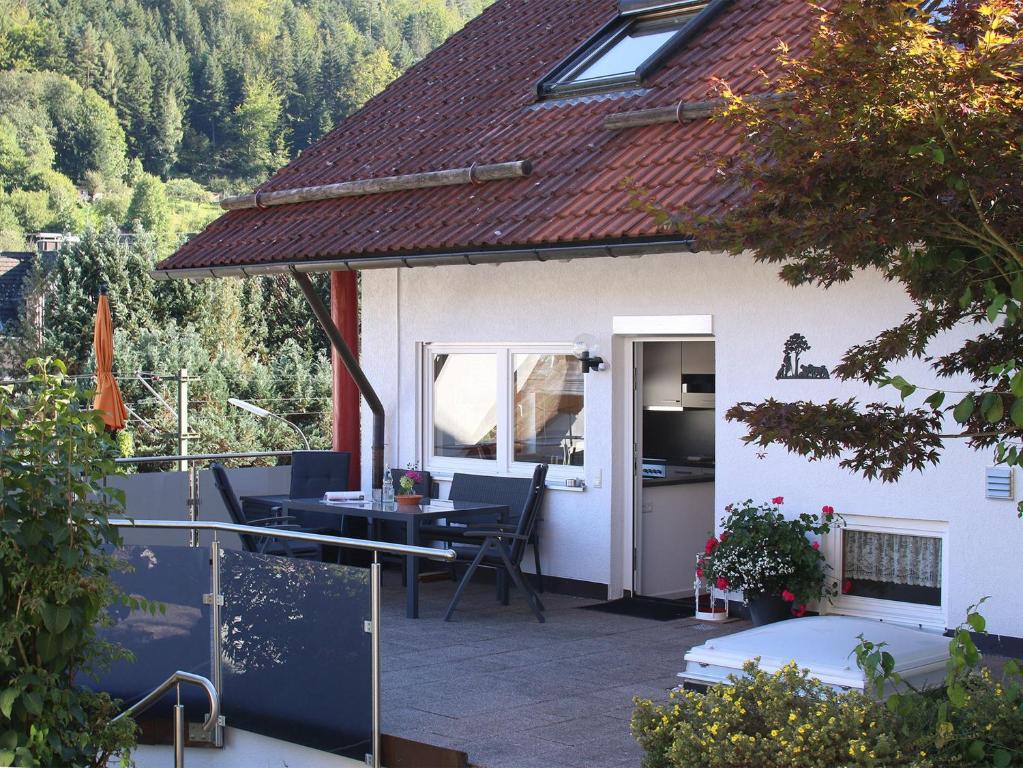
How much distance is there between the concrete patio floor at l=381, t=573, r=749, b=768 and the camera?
688 centimetres

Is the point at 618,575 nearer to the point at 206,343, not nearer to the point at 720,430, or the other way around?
the point at 720,430

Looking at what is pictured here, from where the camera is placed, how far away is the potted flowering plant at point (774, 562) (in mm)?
9383

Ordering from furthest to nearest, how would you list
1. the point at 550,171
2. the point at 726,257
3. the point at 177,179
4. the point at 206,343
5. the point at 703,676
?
the point at 177,179 < the point at 206,343 < the point at 550,171 < the point at 726,257 < the point at 703,676

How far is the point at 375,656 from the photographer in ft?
22.3

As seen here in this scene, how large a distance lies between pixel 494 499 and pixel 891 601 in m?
3.60

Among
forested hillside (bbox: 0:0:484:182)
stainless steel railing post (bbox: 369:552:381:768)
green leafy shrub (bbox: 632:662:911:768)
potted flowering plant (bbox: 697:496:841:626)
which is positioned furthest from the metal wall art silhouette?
forested hillside (bbox: 0:0:484:182)

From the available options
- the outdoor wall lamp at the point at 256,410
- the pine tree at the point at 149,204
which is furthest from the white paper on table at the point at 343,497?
the pine tree at the point at 149,204

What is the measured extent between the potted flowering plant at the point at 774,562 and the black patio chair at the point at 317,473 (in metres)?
4.49

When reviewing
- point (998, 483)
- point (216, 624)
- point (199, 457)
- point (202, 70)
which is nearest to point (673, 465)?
point (998, 483)

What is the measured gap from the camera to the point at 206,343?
90.7ft

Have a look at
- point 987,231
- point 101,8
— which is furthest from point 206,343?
point 101,8

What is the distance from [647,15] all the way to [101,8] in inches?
3089

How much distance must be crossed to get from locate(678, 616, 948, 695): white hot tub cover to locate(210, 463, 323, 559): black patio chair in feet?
17.2

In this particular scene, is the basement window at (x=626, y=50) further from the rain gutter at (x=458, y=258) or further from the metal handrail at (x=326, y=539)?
the metal handrail at (x=326, y=539)
